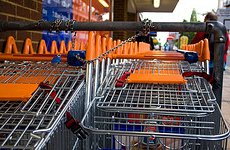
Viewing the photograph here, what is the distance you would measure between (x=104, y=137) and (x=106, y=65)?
0.58m

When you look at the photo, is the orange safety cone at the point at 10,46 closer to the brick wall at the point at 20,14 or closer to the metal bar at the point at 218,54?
the brick wall at the point at 20,14

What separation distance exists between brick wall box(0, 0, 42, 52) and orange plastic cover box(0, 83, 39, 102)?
3.64 ft

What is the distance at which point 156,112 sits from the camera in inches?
46.4

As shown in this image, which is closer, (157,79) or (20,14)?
(157,79)

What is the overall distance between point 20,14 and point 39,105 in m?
1.62

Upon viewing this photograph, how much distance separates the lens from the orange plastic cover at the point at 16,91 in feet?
3.56

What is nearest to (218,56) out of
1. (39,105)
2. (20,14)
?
(39,105)

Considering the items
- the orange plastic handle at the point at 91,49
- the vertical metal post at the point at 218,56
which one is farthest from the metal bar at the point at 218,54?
the orange plastic handle at the point at 91,49

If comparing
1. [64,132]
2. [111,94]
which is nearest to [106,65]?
[111,94]

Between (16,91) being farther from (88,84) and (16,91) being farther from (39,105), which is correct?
(88,84)

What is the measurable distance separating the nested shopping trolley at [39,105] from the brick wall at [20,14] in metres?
0.83

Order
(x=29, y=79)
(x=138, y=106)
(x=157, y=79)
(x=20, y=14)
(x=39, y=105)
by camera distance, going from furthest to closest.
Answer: (x=20, y=14) < (x=157, y=79) < (x=29, y=79) < (x=138, y=106) < (x=39, y=105)

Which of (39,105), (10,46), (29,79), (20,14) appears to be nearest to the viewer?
(39,105)

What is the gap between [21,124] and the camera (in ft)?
3.14
